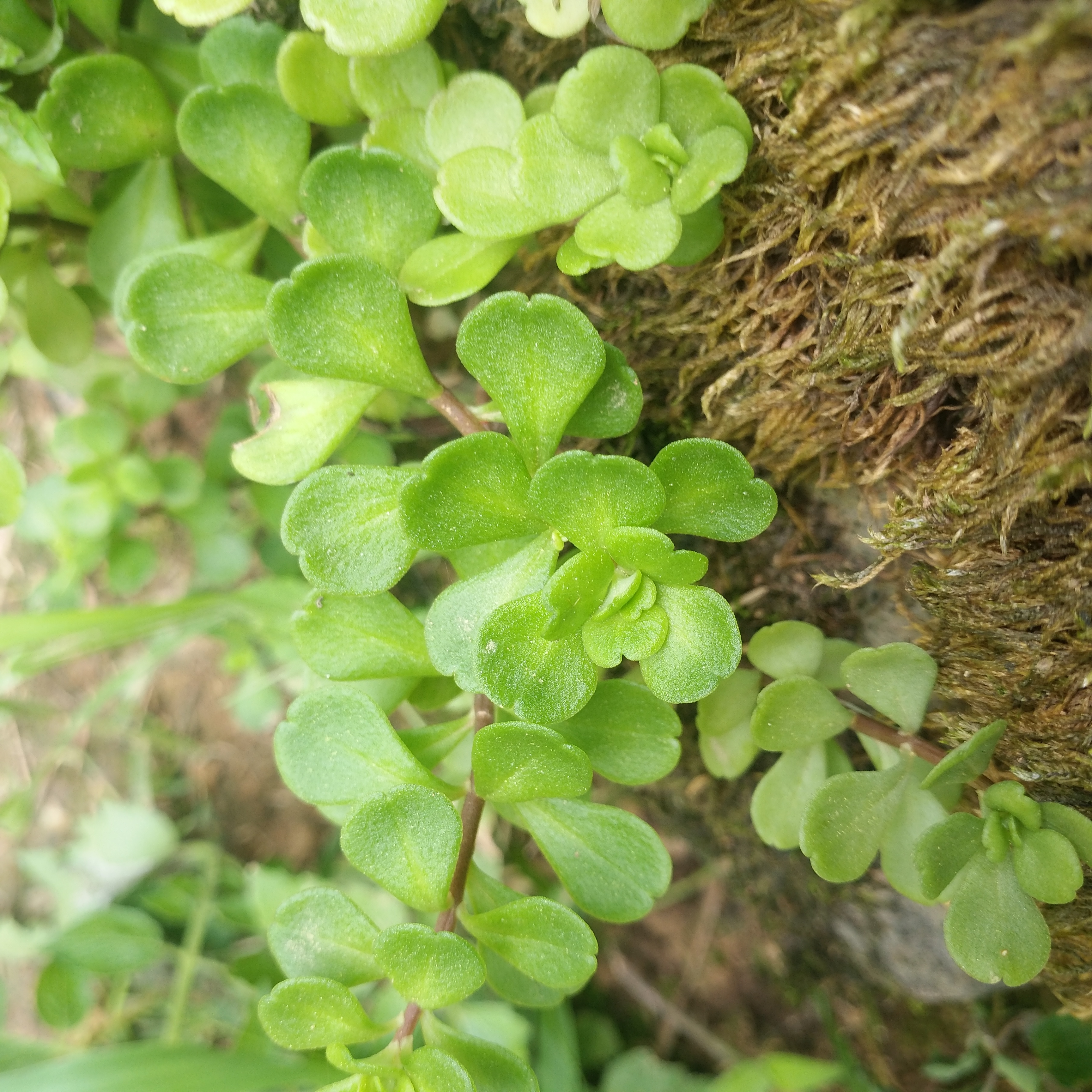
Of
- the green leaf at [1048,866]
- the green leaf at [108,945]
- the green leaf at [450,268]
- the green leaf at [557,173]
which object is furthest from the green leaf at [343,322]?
the green leaf at [108,945]

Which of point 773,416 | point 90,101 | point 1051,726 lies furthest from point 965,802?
point 90,101

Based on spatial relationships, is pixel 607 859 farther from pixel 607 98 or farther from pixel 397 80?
pixel 397 80

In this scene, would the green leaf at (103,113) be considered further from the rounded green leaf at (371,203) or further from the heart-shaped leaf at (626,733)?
the heart-shaped leaf at (626,733)

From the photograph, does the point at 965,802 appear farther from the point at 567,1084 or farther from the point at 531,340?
the point at 567,1084

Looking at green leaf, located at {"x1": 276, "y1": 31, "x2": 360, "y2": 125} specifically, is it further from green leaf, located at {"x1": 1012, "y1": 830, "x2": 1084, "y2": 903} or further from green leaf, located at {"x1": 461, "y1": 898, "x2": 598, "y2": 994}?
green leaf, located at {"x1": 1012, "y1": 830, "x2": 1084, "y2": 903}

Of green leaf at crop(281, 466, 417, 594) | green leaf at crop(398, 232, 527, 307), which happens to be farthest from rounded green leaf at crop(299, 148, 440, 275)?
green leaf at crop(281, 466, 417, 594)

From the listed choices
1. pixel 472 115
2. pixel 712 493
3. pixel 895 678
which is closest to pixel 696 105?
pixel 472 115
